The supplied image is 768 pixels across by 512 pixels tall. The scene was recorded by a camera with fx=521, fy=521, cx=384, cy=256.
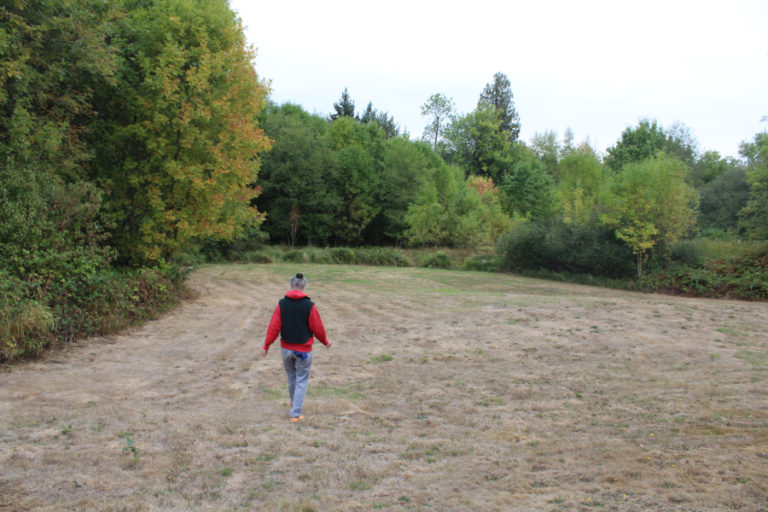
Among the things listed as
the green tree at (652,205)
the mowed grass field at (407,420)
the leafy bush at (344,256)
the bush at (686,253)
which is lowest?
the mowed grass field at (407,420)

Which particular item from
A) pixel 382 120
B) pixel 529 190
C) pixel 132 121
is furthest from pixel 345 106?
pixel 132 121

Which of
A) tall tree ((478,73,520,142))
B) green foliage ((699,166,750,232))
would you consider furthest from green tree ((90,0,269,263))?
tall tree ((478,73,520,142))

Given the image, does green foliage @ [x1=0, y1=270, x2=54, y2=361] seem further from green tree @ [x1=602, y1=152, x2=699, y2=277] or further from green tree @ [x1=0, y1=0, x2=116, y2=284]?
green tree @ [x1=602, y1=152, x2=699, y2=277]

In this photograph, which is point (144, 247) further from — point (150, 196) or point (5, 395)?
point (5, 395)

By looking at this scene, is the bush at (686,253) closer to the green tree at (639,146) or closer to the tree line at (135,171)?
the tree line at (135,171)

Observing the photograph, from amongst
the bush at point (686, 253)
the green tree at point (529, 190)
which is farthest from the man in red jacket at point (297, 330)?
the green tree at point (529, 190)

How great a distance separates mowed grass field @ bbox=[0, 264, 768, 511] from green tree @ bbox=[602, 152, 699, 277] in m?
13.2

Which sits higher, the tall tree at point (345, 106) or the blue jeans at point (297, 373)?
the tall tree at point (345, 106)

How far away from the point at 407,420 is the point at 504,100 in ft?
273

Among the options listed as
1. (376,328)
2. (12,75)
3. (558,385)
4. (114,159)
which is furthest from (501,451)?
(114,159)

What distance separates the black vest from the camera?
22.3 ft

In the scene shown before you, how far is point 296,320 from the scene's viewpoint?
681 cm

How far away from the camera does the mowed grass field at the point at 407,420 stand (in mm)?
4609

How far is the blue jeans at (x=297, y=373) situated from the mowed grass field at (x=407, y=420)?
26 centimetres
